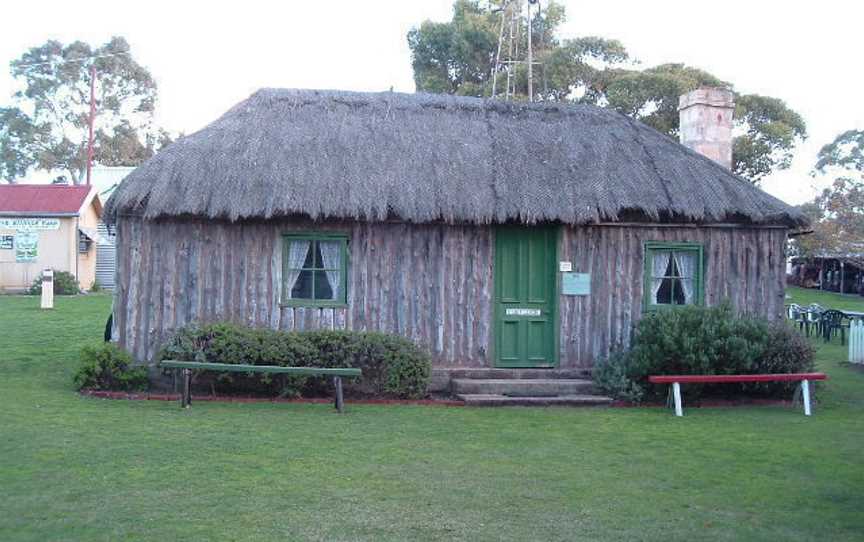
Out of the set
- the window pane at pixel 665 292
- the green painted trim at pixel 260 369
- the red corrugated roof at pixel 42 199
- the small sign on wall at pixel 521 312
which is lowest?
the green painted trim at pixel 260 369

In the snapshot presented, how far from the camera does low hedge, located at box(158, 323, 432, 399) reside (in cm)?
1288

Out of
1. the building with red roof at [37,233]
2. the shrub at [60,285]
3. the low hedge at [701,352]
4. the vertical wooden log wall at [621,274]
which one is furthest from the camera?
the building with red roof at [37,233]

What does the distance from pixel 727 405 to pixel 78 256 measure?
29.3 meters

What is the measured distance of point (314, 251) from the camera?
552 inches

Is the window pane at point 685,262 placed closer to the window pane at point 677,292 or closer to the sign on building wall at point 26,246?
the window pane at point 677,292

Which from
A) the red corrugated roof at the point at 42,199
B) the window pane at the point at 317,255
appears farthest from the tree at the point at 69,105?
the window pane at the point at 317,255

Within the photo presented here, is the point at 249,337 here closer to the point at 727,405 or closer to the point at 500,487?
the point at 500,487

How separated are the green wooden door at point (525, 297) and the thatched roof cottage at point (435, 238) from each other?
22mm

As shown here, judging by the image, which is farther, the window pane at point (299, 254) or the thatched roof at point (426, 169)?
the window pane at point (299, 254)

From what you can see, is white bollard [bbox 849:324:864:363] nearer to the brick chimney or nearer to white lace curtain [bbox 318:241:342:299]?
the brick chimney

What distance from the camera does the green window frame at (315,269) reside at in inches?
548

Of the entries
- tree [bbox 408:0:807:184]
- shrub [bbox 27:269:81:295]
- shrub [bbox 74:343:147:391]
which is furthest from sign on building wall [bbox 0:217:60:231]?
shrub [bbox 74:343:147:391]

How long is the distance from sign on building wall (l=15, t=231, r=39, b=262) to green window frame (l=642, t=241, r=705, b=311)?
2768 centimetres

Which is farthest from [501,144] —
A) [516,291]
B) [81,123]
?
[81,123]
